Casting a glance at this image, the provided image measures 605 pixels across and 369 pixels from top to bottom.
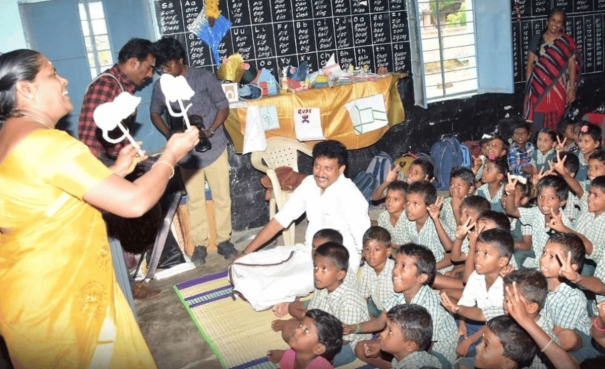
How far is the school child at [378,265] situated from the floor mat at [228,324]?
46 cm

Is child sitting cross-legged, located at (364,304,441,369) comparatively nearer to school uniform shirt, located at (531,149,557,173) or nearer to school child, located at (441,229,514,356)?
school child, located at (441,229,514,356)

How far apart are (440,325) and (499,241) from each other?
591mm

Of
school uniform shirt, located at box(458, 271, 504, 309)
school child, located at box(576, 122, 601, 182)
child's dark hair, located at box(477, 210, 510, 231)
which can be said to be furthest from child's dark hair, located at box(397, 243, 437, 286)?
school child, located at box(576, 122, 601, 182)

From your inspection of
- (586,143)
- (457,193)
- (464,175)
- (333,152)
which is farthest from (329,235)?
(586,143)

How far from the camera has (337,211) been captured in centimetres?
399

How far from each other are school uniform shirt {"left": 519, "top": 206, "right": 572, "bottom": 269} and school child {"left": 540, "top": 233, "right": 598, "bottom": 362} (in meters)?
0.67

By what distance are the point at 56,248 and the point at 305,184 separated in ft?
Result: 7.90

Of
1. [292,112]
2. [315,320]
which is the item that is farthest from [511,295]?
[292,112]

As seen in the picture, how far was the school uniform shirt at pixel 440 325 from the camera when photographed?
10.00ft

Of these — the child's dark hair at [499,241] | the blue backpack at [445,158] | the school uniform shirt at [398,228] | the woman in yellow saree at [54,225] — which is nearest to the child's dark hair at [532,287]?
the child's dark hair at [499,241]

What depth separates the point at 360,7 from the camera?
6.20 metres

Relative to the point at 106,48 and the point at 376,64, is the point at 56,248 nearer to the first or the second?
the point at 106,48

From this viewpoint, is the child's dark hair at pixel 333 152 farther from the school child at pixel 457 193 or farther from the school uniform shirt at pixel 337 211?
the school child at pixel 457 193

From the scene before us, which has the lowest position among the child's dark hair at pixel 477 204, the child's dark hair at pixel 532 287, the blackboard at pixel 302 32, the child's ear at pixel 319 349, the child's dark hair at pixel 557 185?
the child's ear at pixel 319 349
